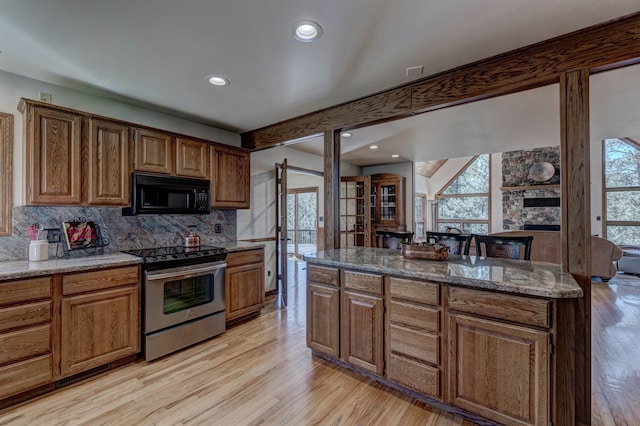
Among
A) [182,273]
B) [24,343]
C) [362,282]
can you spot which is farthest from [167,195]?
[362,282]

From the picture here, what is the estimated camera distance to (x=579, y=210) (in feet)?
6.17

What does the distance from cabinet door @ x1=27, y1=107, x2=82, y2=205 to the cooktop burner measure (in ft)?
2.46

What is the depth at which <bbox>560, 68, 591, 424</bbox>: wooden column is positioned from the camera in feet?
6.04

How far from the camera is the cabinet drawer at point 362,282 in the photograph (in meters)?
2.26

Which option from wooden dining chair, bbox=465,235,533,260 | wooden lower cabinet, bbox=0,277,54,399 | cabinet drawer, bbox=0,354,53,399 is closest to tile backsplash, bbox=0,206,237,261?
wooden lower cabinet, bbox=0,277,54,399

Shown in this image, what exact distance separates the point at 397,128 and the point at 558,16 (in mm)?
2349

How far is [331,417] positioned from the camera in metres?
1.93

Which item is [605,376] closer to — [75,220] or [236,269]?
[236,269]

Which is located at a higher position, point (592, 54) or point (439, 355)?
point (592, 54)

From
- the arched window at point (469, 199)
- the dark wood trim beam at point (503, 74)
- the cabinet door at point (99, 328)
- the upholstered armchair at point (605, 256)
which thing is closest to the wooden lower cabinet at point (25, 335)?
the cabinet door at point (99, 328)

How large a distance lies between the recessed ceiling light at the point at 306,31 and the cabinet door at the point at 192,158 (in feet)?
6.46

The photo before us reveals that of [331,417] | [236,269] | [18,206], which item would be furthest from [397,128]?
[18,206]

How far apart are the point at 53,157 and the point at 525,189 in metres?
11.3

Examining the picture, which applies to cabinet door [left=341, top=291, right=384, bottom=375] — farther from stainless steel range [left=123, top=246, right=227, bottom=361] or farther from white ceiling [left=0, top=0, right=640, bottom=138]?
white ceiling [left=0, top=0, right=640, bottom=138]
